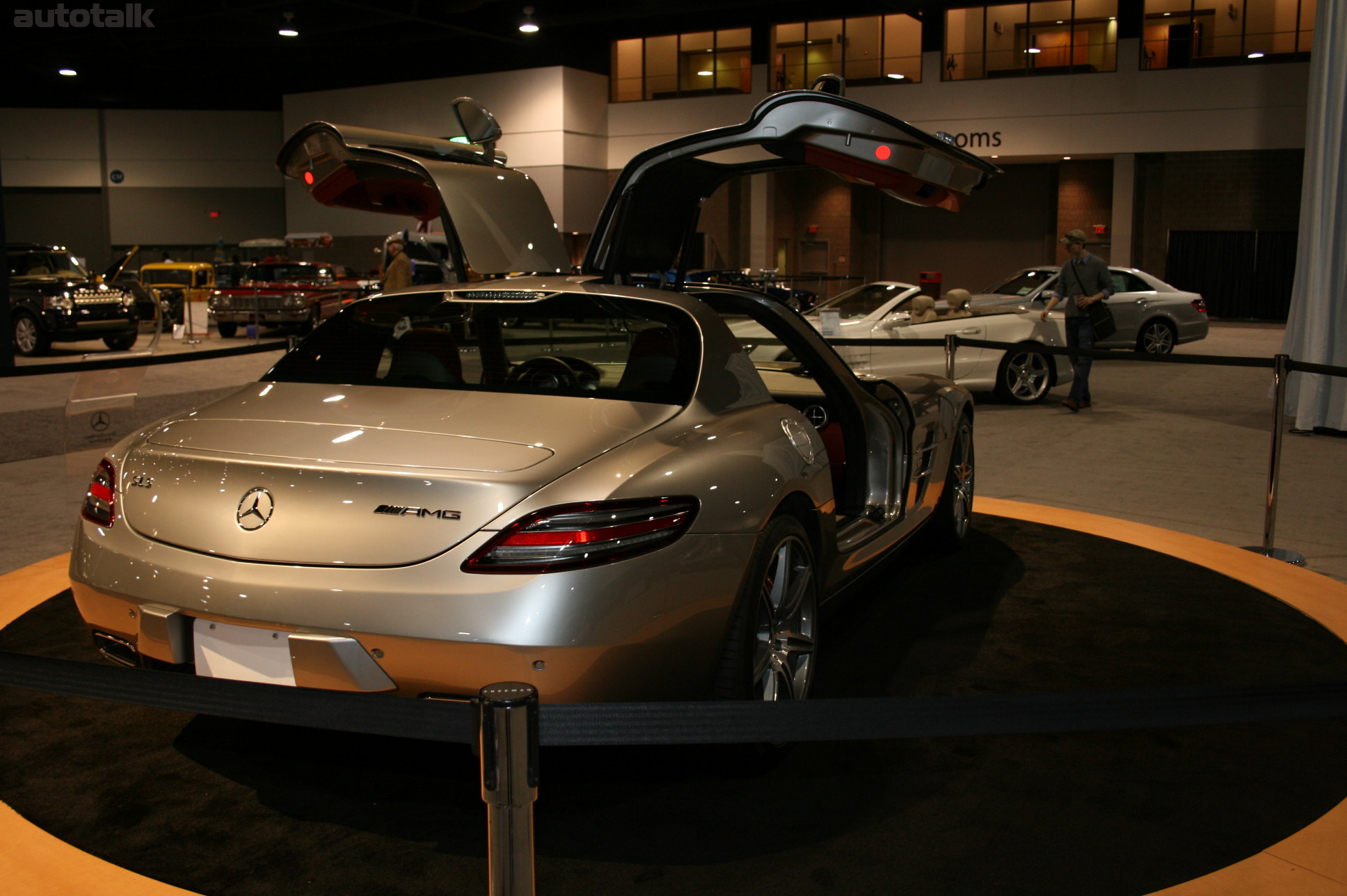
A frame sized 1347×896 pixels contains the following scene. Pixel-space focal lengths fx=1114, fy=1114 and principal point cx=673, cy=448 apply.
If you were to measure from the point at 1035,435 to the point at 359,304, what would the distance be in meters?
7.64

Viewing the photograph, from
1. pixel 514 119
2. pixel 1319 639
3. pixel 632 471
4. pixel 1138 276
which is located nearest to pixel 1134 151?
pixel 1138 276

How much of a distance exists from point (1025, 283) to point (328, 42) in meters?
24.7

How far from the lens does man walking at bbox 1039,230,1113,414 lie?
11.4 metres

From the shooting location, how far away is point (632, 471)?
104 inches

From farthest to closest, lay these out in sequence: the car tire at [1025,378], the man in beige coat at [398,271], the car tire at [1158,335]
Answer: the car tire at [1158,335], the man in beige coat at [398,271], the car tire at [1025,378]

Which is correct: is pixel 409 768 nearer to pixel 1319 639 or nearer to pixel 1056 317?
pixel 1319 639

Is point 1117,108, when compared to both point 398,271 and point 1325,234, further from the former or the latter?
point 398,271

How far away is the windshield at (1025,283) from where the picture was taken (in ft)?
52.3

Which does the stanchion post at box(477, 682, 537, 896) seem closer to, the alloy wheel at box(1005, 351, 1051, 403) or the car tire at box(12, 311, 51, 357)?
the alloy wheel at box(1005, 351, 1051, 403)

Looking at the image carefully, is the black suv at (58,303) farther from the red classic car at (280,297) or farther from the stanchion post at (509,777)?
the stanchion post at (509,777)

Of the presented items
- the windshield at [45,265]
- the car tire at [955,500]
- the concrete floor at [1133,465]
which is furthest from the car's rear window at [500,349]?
the windshield at [45,265]

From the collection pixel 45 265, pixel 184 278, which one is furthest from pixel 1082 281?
pixel 184 278

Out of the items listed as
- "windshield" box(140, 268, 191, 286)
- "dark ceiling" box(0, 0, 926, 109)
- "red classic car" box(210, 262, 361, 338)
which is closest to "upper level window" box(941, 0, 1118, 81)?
"dark ceiling" box(0, 0, 926, 109)

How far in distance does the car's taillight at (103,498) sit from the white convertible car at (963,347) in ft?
27.8
